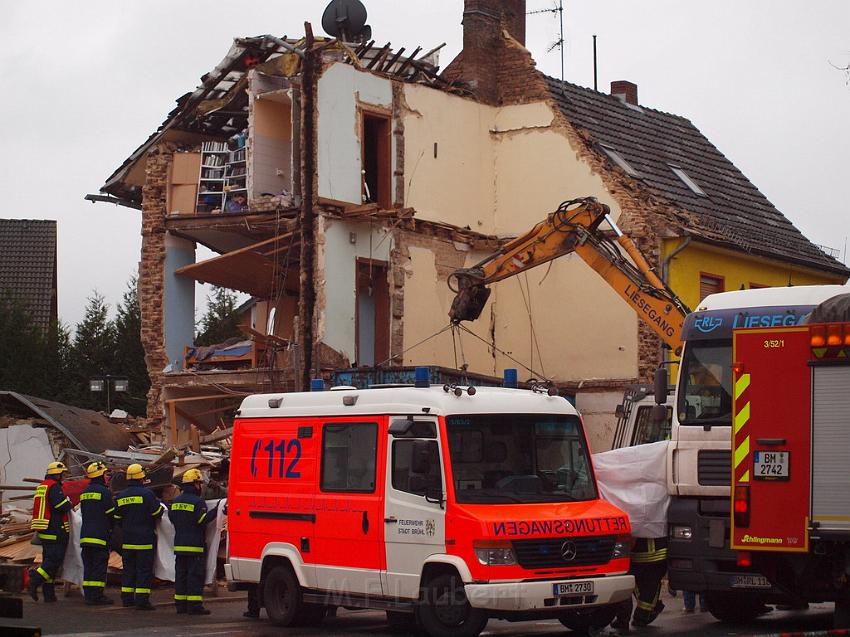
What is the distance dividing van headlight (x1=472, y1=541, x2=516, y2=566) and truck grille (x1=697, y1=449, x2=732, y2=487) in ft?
7.40

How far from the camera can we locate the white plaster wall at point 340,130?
2673 centimetres

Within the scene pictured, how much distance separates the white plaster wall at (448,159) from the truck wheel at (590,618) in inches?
624

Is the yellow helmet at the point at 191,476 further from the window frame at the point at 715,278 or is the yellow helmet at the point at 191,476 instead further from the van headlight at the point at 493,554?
the window frame at the point at 715,278

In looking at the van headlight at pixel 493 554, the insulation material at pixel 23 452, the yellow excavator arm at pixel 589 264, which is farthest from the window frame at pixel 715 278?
the van headlight at pixel 493 554

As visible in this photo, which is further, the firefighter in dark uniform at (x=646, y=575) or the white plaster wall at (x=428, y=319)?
the white plaster wall at (x=428, y=319)

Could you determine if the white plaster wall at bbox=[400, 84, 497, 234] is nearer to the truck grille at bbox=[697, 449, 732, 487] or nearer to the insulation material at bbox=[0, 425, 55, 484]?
the insulation material at bbox=[0, 425, 55, 484]

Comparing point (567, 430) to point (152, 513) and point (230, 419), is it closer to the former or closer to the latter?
point (152, 513)

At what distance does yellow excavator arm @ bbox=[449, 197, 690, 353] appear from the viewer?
21.3 m

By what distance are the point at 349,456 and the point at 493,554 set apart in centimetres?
213

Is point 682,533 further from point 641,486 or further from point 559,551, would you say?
point 559,551

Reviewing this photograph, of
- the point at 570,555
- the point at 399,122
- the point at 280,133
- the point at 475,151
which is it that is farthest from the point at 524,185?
the point at 570,555

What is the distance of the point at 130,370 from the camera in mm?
45188

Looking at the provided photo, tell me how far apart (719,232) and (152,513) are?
1670 cm

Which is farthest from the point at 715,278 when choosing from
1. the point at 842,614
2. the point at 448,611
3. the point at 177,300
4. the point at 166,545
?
the point at 448,611
